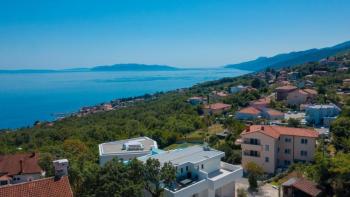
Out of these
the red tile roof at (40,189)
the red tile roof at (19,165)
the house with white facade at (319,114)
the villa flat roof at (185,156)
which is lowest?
the house with white facade at (319,114)

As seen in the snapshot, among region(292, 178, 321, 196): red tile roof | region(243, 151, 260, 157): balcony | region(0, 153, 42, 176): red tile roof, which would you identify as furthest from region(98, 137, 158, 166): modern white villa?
region(292, 178, 321, 196): red tile roof

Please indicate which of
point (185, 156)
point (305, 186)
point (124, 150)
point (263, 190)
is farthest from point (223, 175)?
point (124, 150)

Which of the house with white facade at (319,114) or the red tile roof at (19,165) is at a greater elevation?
the red tile roof at (19,165)

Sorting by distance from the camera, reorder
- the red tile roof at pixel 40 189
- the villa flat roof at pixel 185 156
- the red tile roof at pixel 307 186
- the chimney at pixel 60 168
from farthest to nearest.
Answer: the red tile roof at pixel 307 186 < the villa flat roof at pixel 185 156 < the chimney at pixel 60 168 < the red tile roof at pixel 40 189

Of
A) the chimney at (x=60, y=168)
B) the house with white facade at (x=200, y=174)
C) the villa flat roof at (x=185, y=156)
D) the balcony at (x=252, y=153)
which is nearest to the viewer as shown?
the chimney at (x=60, y=168)

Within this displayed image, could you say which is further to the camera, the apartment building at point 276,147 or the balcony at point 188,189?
the apartment building at point 276,147

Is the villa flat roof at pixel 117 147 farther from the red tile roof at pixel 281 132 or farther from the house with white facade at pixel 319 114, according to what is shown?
the house with white facade at pixel 319 114

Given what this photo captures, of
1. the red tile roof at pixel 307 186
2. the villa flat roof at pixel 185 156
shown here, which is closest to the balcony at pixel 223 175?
the villa flat roof at pixel 185 156

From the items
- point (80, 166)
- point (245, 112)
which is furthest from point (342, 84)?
point (80, 166)

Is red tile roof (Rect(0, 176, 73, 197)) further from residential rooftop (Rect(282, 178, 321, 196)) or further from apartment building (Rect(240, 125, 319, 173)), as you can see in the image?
apartment building (Rect(240, 125, 319, 173))
